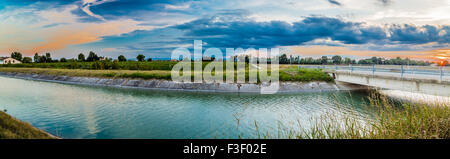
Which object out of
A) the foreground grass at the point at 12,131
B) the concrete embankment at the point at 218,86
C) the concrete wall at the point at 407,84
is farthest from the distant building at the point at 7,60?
the concrete wall at the point at 407,84

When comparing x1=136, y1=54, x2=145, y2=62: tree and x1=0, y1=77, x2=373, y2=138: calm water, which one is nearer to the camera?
x1=0, y1=77, x2=373, y2=138: calm water

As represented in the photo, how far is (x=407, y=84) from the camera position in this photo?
18016mm

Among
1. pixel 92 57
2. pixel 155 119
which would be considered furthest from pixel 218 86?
pixel 92 57

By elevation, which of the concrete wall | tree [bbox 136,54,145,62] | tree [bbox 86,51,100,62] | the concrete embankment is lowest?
the concrete embankment

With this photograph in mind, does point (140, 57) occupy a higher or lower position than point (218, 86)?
higher

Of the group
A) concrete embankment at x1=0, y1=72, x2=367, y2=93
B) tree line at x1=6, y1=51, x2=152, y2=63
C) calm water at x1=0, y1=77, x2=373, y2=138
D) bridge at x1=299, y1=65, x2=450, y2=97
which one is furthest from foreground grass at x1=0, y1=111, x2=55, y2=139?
tree line at x1=6, y1=51, x2=152, y2=63

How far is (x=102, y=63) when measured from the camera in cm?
5350

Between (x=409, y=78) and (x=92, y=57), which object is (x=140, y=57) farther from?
(x=409, y=78)

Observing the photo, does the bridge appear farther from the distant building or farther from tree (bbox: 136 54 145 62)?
the distant building

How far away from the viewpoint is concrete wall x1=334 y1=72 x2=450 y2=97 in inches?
590
